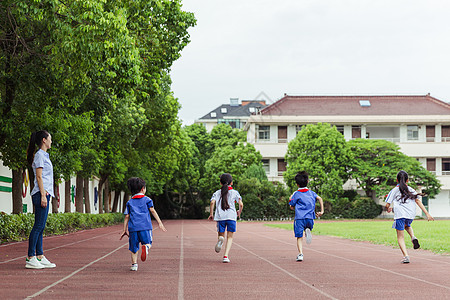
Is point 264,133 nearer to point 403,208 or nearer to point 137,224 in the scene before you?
point 403,208

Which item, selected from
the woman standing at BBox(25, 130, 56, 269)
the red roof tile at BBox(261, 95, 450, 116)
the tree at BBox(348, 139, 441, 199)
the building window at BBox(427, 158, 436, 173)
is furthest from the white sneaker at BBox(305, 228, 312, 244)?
the building window at BBox(427, 158, 436, 173)

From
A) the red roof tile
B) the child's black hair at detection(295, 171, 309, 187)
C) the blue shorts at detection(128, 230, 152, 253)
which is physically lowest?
the blue shorts at detection(128, 230, 152, 253)

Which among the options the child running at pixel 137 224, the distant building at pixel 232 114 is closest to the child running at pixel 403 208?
the child running at pixel 137 224

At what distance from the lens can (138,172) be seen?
41125mm

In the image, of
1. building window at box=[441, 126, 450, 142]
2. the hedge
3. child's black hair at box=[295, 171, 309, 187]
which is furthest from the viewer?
building window at box=[441, 126, 450, 142]

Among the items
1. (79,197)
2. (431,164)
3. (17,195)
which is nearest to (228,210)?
(17,195)

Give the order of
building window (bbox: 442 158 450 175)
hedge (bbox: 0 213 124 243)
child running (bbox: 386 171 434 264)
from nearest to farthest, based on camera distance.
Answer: child running (bbox: 386 171 434 264) < hedge (bbox: 0 213 124 243) < building window (bbox: 442 158 450 175)

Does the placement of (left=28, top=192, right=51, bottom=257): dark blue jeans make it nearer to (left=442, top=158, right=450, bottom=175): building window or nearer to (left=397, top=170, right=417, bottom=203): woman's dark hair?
(left=397, top=170, right=417, bottom=203): woman's dark hair

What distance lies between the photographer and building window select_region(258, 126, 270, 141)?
62.6 meters

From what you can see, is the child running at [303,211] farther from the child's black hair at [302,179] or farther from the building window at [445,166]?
the building window at [445,166]

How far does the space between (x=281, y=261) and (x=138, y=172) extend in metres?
30.2

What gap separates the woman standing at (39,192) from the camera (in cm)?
908

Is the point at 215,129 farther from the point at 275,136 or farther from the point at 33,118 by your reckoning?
the point at 33,118

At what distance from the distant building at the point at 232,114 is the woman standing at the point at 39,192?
85444 millimetres
